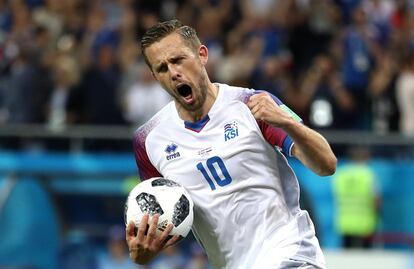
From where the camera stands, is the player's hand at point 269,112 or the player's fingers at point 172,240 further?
the player's fingers at point 172,240

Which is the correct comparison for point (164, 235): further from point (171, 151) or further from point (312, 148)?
point (312, 148)

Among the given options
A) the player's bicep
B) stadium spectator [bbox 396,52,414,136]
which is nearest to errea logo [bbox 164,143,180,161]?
the player's bicep

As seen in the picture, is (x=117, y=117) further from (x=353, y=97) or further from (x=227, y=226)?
(x=227, y=226)

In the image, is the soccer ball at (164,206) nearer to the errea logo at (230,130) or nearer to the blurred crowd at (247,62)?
the errea logo at (230,130)

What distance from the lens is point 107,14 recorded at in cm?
1495

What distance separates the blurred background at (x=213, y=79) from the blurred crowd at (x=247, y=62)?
0.06 ft

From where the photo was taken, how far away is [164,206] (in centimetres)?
510

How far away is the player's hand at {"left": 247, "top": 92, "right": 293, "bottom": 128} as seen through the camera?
4.71 meters

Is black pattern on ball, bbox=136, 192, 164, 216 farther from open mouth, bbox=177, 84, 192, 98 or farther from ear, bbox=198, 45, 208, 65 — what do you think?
ear, bbox=198, 45, 208, 65

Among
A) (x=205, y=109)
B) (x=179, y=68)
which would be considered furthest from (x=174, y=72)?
(x=205, y=109)

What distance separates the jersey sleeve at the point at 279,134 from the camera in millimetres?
5000

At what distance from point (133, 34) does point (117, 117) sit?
163 cm

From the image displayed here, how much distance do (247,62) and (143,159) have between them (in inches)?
292

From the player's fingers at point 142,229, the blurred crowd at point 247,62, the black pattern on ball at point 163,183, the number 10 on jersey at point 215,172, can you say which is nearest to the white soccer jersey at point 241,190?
the number 10 on jersey at point 215,172
